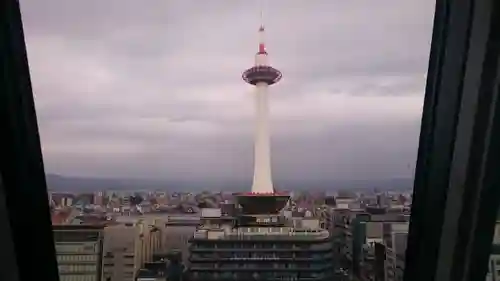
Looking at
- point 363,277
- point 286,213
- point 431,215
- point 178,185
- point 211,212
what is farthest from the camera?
point 286,213

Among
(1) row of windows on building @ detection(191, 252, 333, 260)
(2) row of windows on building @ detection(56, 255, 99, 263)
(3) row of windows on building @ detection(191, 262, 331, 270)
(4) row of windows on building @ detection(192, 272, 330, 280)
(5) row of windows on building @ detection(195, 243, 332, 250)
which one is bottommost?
(4) row of windows on building @ detection(192, 272, 330, 280)

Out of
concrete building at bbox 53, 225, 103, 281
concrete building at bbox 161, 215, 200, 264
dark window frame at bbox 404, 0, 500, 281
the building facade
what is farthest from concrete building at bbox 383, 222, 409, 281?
concrete building at bbox 53, 225, 103, 281

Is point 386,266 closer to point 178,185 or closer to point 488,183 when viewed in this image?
point 488,183

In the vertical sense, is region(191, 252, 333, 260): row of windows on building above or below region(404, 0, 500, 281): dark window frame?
below

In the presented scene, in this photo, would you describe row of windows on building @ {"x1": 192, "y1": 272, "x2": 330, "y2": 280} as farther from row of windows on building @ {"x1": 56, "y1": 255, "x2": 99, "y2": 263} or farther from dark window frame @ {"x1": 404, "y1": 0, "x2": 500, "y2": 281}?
dark window frame @ {"x1": 404, "y1": 0, "x2": 500, "y2": 281}

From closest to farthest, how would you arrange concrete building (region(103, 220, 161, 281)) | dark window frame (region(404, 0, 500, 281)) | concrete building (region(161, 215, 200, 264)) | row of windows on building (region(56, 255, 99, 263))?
dark window frame (region(404, 0, 500, 281)) → row of windows on building (region(56, 255, 99, 263)) → concrete building (region(103, 220, 161, 281)) → concrete building (region(161, 215, 200, 264))

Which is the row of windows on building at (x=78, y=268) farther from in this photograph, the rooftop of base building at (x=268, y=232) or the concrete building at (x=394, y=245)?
the concrete building at (x=394, y=245)

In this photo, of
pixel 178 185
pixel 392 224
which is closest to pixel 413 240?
pixel 392 224
